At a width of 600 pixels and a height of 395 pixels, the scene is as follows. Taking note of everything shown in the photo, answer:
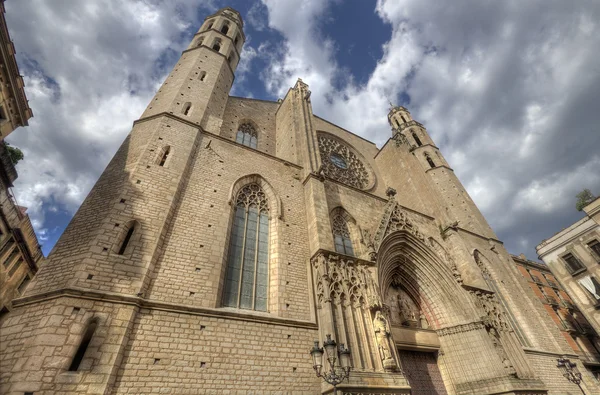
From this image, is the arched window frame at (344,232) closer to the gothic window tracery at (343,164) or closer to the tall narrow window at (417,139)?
the gothic window tracery at (343,164)

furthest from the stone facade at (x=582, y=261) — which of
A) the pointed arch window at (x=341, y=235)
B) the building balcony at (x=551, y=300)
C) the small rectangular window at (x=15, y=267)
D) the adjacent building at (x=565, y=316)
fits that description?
the small rectangular window at (x=15, y=267)

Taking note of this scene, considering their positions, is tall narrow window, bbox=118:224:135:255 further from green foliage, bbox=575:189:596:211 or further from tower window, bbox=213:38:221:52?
green foliage, bbox=575:189:596:211

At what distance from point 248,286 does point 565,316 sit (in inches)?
930

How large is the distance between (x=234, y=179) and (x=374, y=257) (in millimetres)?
5194

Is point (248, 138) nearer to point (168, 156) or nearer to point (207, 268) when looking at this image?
point (168, 156)

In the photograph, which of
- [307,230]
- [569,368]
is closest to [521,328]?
[569,368]

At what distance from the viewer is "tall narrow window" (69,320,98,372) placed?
14.8 feet

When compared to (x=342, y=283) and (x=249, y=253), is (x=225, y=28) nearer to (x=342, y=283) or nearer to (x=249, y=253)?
(x=249, y=253)

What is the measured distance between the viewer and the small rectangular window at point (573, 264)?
52.0 feet

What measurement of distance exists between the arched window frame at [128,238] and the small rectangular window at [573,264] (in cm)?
2177

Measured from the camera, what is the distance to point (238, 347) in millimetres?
5750

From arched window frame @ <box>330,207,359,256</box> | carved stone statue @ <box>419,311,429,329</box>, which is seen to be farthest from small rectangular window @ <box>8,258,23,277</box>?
carved stone statue @ <box>419,311,429,329</box>

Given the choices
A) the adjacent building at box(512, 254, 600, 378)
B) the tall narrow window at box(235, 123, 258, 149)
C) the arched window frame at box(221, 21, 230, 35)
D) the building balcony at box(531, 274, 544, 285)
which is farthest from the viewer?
the building balcony at box(531, 274, 544, 285)

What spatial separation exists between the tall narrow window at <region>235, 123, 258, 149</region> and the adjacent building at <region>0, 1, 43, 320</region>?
8.55 metres
